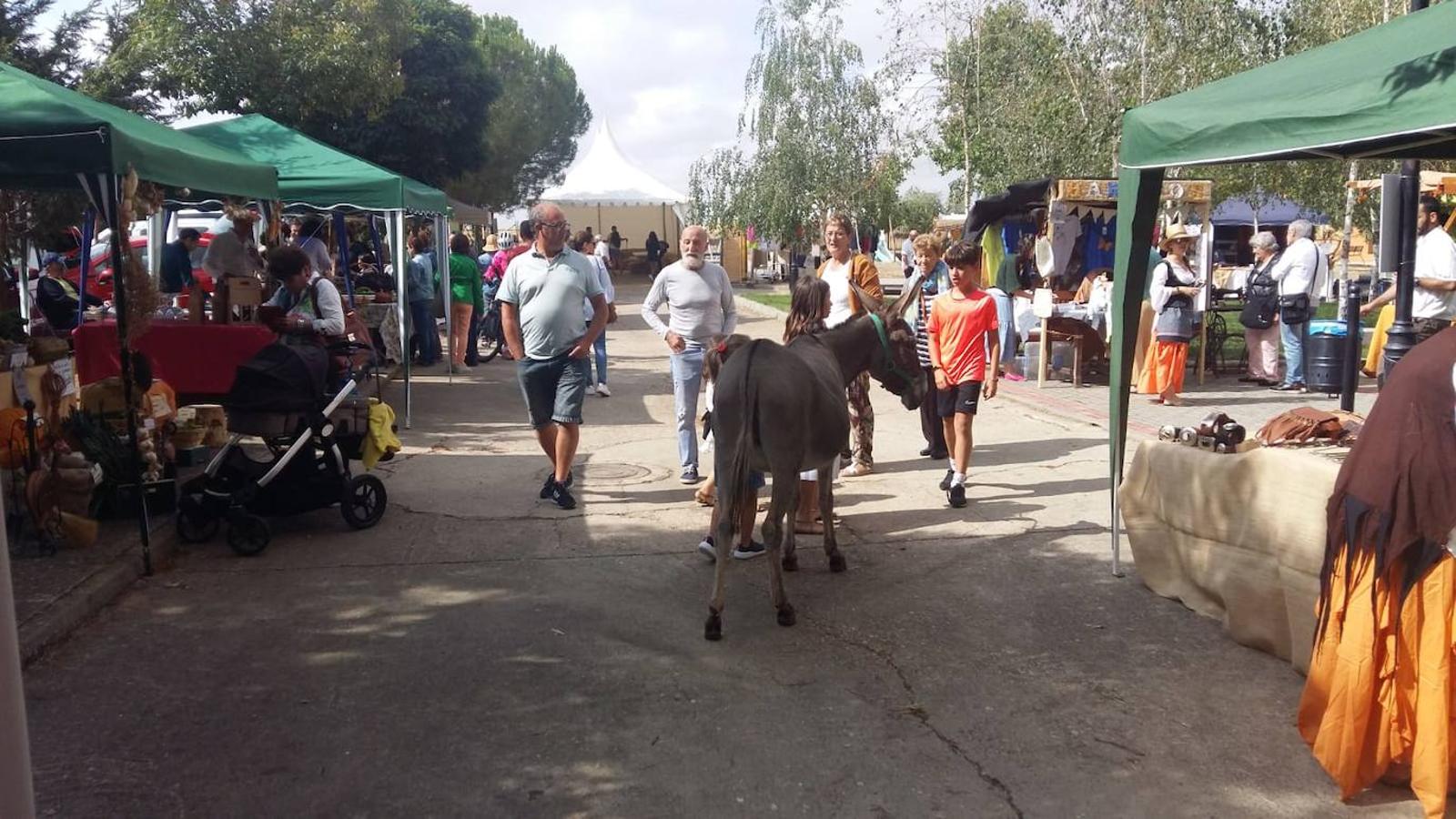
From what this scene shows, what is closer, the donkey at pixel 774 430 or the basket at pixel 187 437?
the donkey at pixel 774 430

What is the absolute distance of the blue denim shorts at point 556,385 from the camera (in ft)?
24.9

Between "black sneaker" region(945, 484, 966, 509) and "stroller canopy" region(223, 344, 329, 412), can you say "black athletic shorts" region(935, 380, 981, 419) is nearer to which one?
"black sneaker" region(945, 484, 966, 509)

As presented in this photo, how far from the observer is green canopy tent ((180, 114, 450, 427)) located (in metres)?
11.1

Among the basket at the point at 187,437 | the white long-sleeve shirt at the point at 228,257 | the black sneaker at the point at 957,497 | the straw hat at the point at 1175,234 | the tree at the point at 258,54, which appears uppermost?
the tree at the point at 258,54

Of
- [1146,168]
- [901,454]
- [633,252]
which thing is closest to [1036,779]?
[1146,168]

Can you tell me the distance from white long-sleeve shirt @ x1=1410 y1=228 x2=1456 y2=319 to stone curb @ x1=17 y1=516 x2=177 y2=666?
10.3m

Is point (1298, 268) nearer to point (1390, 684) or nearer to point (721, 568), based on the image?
point (721, 568)

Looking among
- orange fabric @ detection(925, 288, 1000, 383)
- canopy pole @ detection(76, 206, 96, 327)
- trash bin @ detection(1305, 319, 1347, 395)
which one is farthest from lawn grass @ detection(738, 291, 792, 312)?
orange fabric @ detection(925, 288, 1000, 383)

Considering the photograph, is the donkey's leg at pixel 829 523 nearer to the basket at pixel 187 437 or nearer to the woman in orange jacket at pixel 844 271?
the woman in orange jacket at pixel 844 271

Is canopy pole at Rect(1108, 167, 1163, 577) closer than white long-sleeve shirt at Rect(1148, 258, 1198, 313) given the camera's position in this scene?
Yes

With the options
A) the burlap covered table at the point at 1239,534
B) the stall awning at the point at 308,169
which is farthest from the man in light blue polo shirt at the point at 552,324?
the stall awning at the point at 308,169

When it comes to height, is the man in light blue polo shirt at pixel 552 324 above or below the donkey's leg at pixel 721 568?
above

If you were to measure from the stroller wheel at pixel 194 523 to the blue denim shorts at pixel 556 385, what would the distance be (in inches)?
82.1

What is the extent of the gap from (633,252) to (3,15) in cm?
3039
